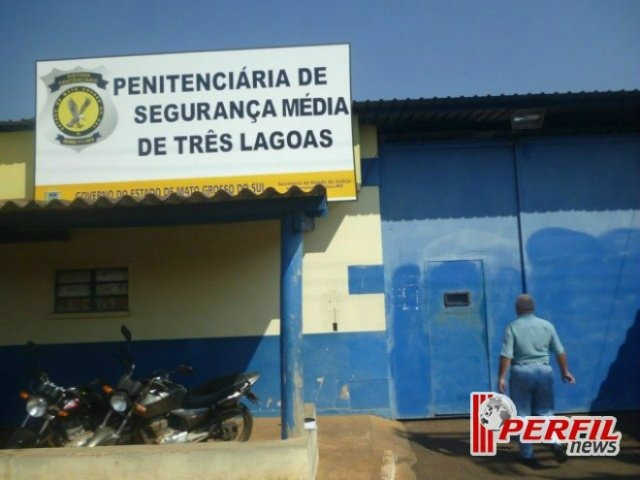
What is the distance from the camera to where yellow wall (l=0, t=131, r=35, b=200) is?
27.5ft

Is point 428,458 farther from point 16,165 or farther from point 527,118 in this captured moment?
point 16,165

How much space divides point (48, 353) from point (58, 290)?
2.91 ft

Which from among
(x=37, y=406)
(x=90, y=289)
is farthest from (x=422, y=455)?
(x=90, y=289)

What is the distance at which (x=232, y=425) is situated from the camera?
6.09 meters

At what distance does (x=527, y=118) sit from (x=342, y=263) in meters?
3.21

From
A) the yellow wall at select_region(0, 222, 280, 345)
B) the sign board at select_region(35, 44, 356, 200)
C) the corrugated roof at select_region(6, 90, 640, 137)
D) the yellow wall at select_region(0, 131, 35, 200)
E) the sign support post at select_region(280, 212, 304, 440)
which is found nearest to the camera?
the sign support post at select_region(280, 212, 304, 440)

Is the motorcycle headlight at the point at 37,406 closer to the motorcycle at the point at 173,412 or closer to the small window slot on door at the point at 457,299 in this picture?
the motorcycle at the point at 173,412

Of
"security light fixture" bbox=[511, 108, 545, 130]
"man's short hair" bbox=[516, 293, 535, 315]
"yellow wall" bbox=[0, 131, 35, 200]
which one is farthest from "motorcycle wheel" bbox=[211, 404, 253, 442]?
"security light fixture" bbox=[511, 108, 545, 130]

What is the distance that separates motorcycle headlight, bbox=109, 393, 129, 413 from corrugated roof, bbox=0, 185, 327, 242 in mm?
1728

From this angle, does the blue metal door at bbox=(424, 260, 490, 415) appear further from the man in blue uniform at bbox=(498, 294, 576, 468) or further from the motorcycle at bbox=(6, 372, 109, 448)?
the motorcycle at bbox=(6, 372, 109, 448)

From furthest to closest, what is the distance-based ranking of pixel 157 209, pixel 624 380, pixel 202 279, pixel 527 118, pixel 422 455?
pixel 202 279 → pixel 624 380 → pixel 527 118 → pixel 422 455 → pixel 157 209

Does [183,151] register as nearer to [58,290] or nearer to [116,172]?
[116,172]

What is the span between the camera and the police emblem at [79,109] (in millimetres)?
8070

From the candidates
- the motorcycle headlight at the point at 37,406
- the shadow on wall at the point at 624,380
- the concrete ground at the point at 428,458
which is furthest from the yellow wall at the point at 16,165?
the shadow on wall at the point at 624,380
